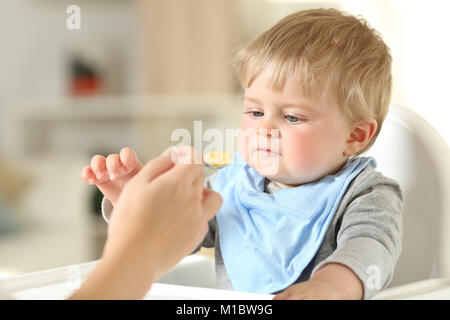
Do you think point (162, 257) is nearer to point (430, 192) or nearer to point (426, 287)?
point (426, 287)

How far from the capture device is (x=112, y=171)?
0.72 meters

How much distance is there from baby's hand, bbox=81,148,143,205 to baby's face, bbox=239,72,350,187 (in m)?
0.16

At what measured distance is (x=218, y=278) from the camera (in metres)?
0.89

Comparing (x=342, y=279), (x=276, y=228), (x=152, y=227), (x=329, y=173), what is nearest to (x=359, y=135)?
(x=329, y=173)

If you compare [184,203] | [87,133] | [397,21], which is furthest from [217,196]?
[87,133]

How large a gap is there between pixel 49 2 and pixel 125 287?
334 cm

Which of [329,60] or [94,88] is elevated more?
[329,60]

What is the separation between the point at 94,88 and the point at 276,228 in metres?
2.71

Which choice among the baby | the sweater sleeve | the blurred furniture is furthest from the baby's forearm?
the blurred furniture

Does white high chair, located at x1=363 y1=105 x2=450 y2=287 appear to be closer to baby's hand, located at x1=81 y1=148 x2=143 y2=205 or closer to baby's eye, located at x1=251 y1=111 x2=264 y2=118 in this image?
baby's eye, located at x1=251 y1=111 x2=264 y2=118

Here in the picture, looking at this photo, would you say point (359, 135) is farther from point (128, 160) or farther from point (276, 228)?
point (128, 160)

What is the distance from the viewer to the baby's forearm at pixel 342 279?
0.56 m

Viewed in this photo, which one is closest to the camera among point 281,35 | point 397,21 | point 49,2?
point 281,35

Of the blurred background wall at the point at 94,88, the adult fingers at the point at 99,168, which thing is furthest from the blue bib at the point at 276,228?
the blurred background wall at the point at 94,88
